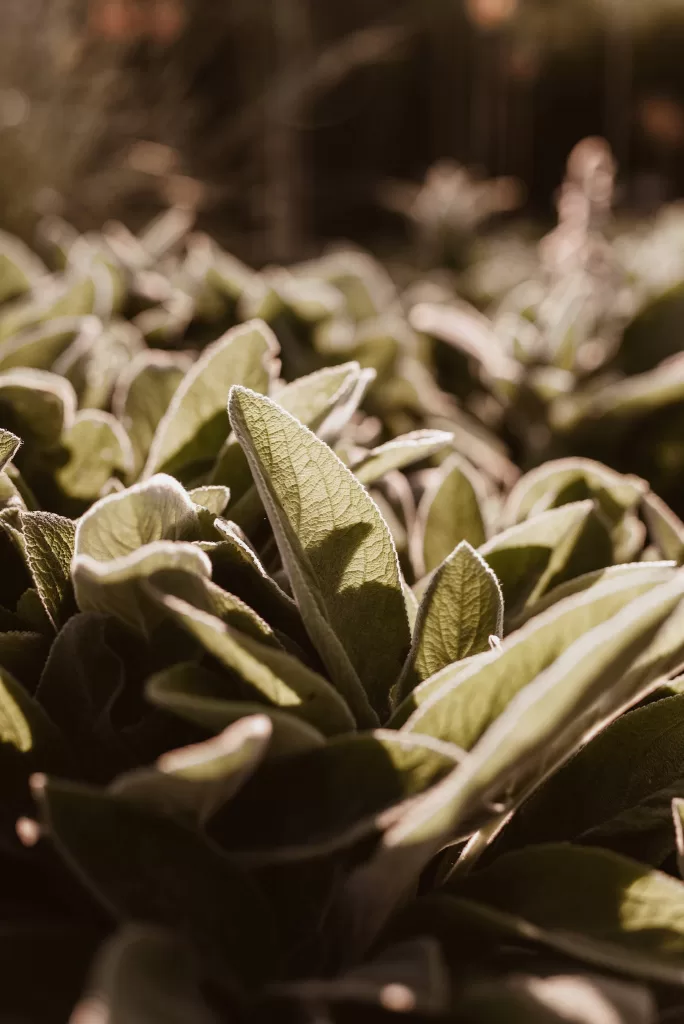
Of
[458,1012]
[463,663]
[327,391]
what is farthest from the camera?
[327,391]

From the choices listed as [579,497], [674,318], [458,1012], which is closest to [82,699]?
[458,1012]

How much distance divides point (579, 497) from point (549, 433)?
0.62m

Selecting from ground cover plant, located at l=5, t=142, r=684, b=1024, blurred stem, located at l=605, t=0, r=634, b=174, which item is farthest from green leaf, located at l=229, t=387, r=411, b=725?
blurred stem, located at l=605, t=0, r=634, b=174

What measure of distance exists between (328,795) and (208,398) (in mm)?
470

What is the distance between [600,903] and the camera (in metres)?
0.68

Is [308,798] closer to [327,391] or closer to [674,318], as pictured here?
[327,391]

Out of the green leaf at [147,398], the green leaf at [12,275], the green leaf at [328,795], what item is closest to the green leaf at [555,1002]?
the green leaf at [328,795]

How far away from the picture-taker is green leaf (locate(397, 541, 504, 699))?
0.80m

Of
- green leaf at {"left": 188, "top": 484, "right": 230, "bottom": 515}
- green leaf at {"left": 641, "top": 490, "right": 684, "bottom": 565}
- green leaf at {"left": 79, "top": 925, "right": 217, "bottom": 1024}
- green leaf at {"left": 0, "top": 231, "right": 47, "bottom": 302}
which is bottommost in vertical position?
green leaf at {"left": 79, "top": 925, "right": 217, "bottom": 1024}

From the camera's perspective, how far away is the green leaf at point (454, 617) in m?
0.80

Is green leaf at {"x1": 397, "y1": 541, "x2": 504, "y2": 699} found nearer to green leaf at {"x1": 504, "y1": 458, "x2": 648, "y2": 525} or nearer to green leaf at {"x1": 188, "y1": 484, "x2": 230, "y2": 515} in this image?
green leaf at {"x1": 188, "y1": 484, "x2": 230, "y2": 515}

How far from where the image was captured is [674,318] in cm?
189

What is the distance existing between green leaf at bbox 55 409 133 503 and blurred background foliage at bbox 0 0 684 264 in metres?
2.51

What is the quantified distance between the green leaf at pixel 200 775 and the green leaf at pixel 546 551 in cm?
39
